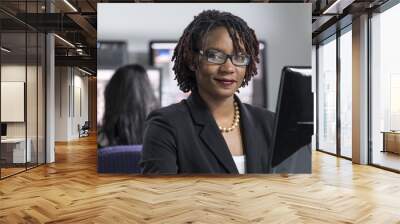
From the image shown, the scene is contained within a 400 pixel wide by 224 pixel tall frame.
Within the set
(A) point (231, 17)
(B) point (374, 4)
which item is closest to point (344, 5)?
(B) point (374, 4)

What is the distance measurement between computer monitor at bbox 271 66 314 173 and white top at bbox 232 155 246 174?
1.52 ft

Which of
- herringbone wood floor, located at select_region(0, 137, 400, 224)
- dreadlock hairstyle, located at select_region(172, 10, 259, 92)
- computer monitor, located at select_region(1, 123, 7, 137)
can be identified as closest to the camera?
herringbone wood floor, located at select_region(0, 137, 400, 224)

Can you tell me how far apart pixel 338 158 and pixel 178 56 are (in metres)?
5.38

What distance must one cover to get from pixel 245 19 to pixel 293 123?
176cm

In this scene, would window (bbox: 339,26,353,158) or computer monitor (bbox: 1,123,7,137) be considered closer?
computer monitor (bbox: 1,123,7,137)

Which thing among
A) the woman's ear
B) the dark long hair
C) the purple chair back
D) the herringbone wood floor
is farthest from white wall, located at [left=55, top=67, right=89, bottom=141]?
the woman's ear

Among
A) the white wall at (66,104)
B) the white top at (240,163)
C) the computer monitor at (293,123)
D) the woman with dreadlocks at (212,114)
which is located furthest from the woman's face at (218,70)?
the white wall at (66,104)

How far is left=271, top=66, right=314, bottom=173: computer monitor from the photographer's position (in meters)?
6.39

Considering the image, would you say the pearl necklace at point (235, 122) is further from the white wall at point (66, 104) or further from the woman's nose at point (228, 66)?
the white wall at point (66, 104)

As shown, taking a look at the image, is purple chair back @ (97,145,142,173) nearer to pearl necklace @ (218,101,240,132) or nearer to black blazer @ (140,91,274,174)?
black blazer @ (140,91,274,174)

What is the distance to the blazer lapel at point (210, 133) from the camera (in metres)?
6.06

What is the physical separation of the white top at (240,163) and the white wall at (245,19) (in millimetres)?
881

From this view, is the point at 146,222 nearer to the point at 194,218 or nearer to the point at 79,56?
the point at 194,218

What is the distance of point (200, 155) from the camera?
6.12 meters
